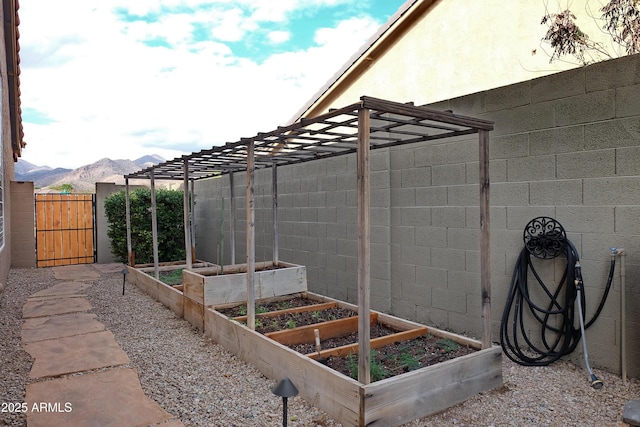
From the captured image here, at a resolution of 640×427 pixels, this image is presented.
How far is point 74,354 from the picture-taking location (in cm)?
363

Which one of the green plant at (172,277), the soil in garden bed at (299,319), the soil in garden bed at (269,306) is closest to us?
the soil in garden bed at (299,319)

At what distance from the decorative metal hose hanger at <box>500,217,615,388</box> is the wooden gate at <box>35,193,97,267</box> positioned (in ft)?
30.5

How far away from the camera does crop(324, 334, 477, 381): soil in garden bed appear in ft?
9.39

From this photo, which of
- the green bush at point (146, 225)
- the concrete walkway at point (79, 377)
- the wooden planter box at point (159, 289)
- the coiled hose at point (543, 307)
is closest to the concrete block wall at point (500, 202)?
the coiled hose at point (543, 307)

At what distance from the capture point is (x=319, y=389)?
2.65 metres

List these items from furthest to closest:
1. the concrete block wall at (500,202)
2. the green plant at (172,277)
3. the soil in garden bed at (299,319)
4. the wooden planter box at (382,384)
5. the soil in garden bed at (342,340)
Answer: the green plant at (172,277)
the soil in garden bed at (299,319)
the soil in garden bed at (342,340)
the concrete block wall at (500,202)
the wooden planter box at (382,384)

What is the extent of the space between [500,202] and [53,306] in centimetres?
535

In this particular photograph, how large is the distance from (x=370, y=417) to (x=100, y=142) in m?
34.9

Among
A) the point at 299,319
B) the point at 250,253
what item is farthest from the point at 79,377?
the point at 299,319

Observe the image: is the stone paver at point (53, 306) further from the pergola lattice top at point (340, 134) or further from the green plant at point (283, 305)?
the green plant at point (283, 305)

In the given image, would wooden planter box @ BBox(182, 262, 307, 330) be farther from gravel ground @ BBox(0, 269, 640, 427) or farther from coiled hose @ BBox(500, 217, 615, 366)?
coiled hose @ BBox(500, 217, 615, 366)

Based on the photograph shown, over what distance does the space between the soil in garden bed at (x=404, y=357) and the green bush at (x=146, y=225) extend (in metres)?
6.20

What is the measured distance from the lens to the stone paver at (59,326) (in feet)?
13.7

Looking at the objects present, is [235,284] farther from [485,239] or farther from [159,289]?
[485,239]
